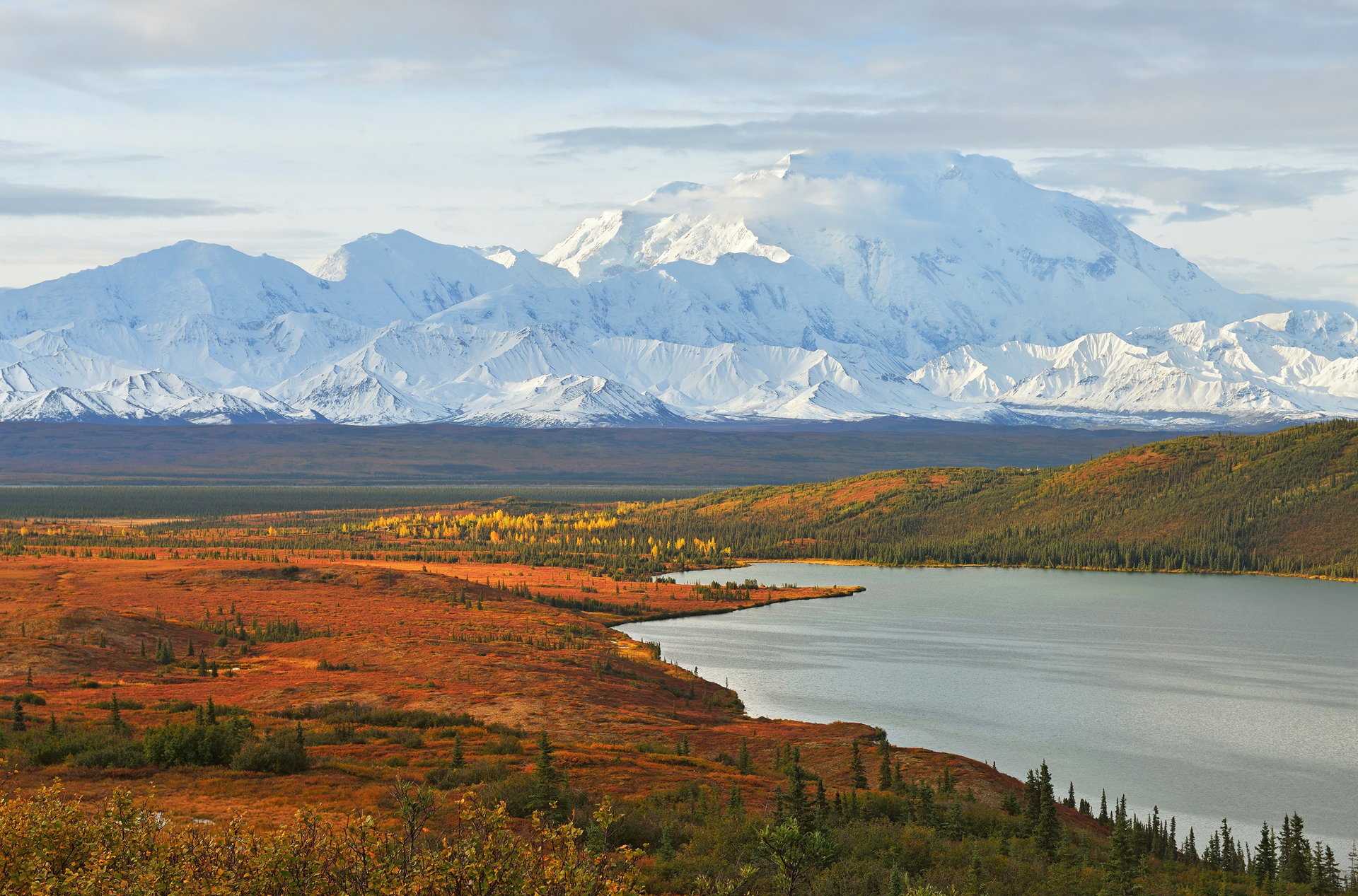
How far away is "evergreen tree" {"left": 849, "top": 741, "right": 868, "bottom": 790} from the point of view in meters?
45.4

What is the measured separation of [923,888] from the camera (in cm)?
2489

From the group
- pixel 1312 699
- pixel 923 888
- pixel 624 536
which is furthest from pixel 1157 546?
pixel 923 888

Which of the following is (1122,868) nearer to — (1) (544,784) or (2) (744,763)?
(1) (544,784)

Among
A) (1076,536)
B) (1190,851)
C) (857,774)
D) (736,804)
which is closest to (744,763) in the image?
(857,774)

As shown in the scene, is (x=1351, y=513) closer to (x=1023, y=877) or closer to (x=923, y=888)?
(x=1023, y=877)

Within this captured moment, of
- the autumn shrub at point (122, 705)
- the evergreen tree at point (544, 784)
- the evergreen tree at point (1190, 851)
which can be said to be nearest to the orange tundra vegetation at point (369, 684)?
the autumn shrub at point (122, 705)

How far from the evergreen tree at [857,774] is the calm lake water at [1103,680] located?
10.8 metres

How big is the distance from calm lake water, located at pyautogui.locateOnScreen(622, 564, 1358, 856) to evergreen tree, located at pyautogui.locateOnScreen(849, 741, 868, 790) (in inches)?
425

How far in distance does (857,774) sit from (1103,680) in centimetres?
4089

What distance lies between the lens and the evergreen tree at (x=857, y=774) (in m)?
45.4

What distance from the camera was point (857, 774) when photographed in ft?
150

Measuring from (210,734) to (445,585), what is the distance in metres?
75.0

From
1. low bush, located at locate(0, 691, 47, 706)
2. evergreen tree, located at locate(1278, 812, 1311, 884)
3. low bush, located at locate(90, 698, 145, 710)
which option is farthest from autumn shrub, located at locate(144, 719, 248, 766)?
evergreen tree, located at locate(1278, 812, 1311, 884)

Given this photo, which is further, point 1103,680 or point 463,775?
point 1103,680
